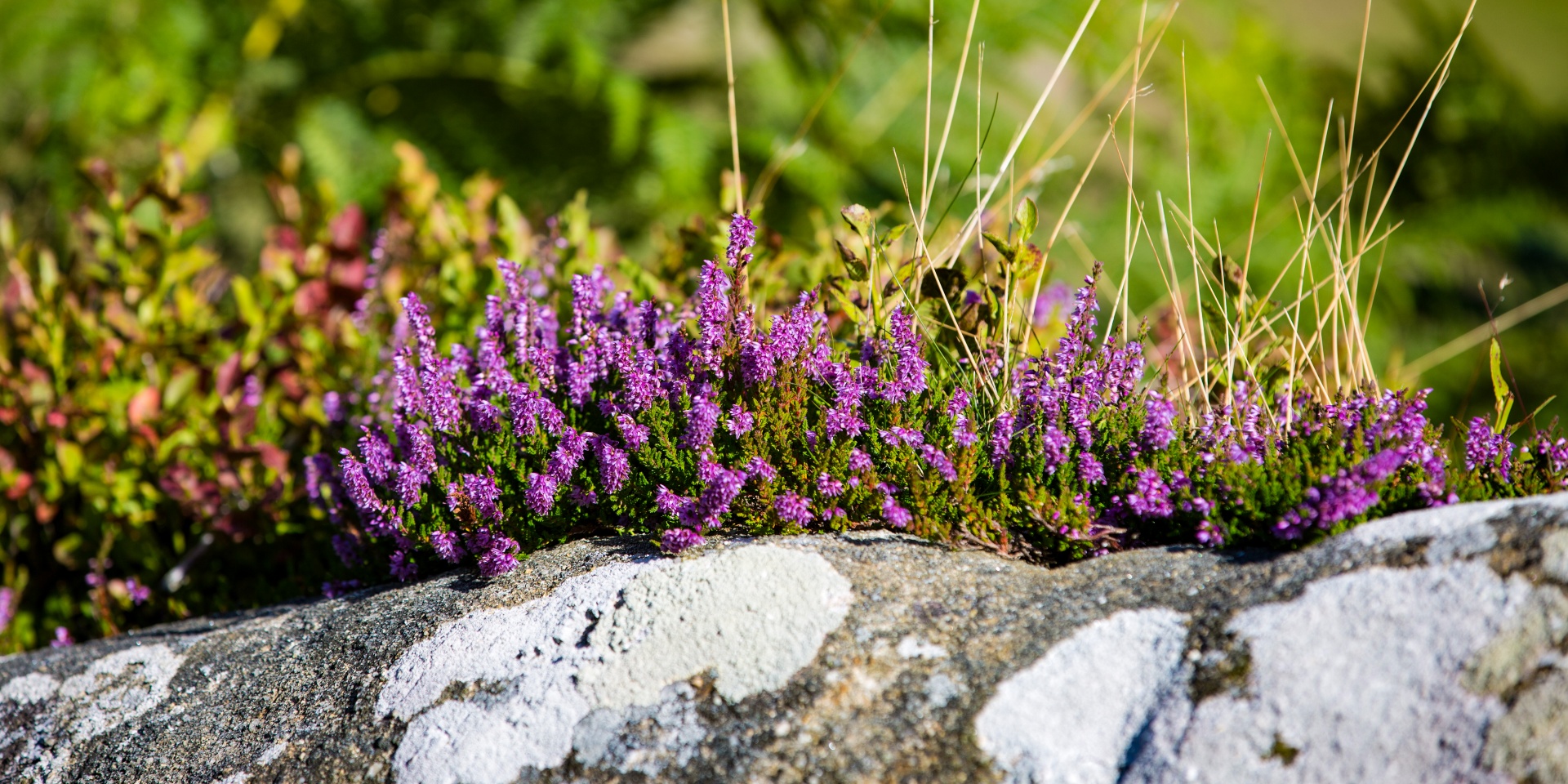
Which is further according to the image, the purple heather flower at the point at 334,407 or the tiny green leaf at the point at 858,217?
the purple heather flower at the point at 334,407

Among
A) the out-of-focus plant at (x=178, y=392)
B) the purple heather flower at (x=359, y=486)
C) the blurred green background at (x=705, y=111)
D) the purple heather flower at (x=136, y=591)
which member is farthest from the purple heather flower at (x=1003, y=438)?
the blurred green background at (x=705, y=111)

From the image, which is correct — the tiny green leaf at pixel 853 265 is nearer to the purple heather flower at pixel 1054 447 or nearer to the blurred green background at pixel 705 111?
the purple heather flower at pixel 1054 447

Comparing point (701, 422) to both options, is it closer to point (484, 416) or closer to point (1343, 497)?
point (484, 416)

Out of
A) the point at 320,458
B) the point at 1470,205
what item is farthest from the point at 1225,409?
the point at 1470,205

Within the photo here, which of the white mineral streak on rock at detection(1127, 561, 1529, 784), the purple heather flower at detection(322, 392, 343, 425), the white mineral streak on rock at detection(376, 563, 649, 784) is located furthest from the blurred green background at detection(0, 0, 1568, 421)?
the white mineral streak on rock at detection(1127, 561, 1529, 784)

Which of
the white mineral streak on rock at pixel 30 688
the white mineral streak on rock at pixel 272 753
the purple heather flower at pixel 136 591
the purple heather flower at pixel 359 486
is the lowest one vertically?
the white mineral streak on rock at pixel 30 688

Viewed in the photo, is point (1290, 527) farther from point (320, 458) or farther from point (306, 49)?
point (306, 49)

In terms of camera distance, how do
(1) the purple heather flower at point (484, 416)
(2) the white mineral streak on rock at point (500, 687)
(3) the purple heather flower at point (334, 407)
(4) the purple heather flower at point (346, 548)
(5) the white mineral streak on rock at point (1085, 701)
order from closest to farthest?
(5) the white mineral streak on rock at point (1085, 701) → (2) the white mineral streak on rock at point (500, 687) → (1) the purple heather flower at point (484, 416) → (4) the purple heather flower at point (346, 548) → (3) the purple heather flower at point (334, 407)

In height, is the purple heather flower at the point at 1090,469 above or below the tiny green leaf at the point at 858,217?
below
